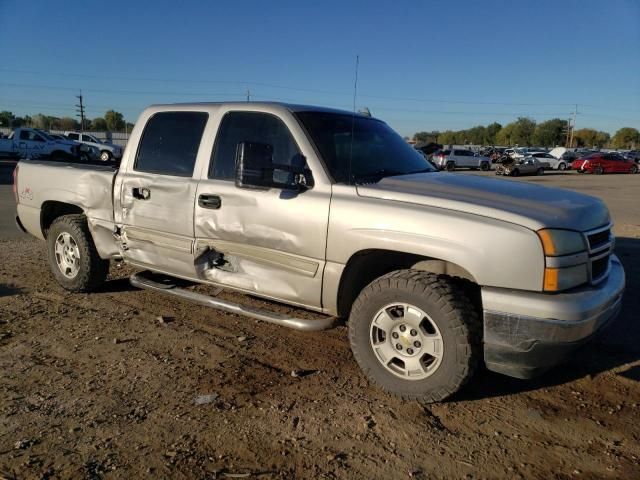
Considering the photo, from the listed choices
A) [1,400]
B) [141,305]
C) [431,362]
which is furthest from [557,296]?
[141,305]

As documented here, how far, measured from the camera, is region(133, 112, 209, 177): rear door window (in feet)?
14.3

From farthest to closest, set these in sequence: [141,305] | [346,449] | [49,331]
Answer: [141,305]
[49,331]
[346,449]

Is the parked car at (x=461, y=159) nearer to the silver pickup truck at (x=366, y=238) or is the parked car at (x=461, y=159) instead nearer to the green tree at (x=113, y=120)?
the silver pickup truck at (x=366, y=238)

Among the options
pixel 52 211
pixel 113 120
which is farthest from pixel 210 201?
pixel 113 120

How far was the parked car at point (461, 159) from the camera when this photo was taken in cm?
3872

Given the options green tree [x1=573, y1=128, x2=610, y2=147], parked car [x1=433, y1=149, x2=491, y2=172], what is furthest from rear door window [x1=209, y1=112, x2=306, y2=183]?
green tree [x1=573, y1=128, x2=610, y2=147]

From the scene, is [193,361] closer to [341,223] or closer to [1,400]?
[1,400]

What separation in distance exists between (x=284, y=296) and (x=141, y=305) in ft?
6.76

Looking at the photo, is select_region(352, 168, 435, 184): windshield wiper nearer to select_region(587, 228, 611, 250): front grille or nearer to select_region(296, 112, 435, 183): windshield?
select_region(296, 112, 435, 183): windshield

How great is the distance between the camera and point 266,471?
263cm

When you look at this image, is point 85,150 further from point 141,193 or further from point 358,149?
point 358,149

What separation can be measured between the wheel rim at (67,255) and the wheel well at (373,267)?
3124mm

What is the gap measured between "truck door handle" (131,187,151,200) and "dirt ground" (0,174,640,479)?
3.73 ft

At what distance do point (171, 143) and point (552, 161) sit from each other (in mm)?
44872
